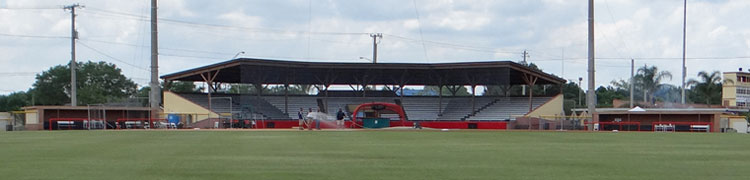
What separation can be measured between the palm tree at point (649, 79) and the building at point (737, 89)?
58.5ft

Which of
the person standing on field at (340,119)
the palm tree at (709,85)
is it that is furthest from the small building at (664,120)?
the palm tree at (709,85)

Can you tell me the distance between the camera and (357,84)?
65.5m

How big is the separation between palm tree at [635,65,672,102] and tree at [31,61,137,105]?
7556 cm

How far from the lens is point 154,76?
5572 centimetres


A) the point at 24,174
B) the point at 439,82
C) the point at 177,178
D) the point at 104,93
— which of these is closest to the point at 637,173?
the point at 177,178

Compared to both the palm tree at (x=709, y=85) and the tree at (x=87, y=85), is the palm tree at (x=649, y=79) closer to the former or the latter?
the palm tree at (x=709, y=85)

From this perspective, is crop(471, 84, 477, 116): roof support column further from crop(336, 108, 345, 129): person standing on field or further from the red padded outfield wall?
crop(336, 108, 345, 129): person standing on field

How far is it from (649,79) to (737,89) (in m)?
24.5

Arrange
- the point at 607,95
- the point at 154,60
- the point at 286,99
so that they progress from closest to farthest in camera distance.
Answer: the point at 154,60
the point at 286,99
the point at 607,95

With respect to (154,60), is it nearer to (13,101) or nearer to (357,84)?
(357,84)

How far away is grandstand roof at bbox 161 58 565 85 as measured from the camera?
56.4 m

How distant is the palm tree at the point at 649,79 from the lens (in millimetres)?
101188

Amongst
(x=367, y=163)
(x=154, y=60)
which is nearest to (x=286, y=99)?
(x=154, y=60)

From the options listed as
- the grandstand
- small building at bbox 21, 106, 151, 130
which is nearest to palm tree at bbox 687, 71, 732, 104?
the grandstand
